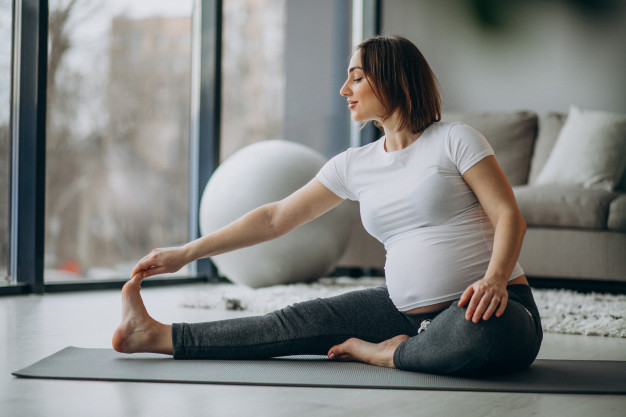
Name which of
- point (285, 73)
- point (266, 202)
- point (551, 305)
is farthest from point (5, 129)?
point (551, 305)

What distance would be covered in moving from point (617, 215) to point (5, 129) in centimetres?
277

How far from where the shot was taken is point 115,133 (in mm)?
3596

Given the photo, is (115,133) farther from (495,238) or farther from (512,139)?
(495,238)

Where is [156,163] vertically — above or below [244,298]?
above

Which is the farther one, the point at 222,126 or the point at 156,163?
the point at 222,126

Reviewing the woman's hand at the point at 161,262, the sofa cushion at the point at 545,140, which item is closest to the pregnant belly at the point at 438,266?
the woman's hand at the point at 161,262

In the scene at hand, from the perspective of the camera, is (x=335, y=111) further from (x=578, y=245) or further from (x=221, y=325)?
(x=221, y=325)

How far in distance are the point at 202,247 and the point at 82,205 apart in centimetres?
189

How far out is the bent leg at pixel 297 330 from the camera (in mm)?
1678

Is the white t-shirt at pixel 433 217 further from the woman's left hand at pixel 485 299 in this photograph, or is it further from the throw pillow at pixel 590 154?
the throw pillow at pixel 590 154

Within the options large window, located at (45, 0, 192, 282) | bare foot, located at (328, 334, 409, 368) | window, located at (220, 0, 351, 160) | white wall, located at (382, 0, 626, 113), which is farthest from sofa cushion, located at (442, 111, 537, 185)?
bare foot, located at (328, 334, 409, 368)

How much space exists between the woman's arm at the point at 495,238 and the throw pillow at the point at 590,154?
8.20 ft

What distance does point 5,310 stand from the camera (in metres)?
2.57

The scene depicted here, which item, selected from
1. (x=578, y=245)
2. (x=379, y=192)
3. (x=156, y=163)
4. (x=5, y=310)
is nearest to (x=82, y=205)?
(x=156, y=163)
